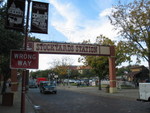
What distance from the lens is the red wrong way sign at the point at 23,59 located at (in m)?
6.11

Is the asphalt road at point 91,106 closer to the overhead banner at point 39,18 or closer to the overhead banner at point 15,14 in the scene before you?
the overhead banner at point 39,18

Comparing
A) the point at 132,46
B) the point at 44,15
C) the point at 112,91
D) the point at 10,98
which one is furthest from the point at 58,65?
the point at 44,15

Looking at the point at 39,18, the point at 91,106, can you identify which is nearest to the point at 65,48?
the point at 91,106

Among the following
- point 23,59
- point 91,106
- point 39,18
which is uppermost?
point 39,18

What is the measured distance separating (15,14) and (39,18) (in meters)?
0.77

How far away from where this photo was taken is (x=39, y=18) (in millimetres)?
6539

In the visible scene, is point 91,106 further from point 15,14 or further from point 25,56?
point 15,14

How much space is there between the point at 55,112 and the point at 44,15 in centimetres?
746

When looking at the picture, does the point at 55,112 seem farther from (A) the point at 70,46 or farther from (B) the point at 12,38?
(A) the point at 70,46

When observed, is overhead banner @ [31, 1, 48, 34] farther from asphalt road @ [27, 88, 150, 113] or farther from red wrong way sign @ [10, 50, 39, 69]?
asphalt road @ [27, 88, 150, 113]

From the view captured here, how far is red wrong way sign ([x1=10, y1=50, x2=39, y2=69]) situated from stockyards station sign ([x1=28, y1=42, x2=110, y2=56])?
60.6ft

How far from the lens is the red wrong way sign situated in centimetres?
611

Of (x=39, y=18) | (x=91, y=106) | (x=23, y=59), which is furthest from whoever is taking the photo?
(x=91, y=106)

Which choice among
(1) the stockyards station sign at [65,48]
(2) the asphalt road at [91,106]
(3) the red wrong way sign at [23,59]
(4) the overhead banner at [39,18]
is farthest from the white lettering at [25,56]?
(1) the stockyards station sign at [65,48]
